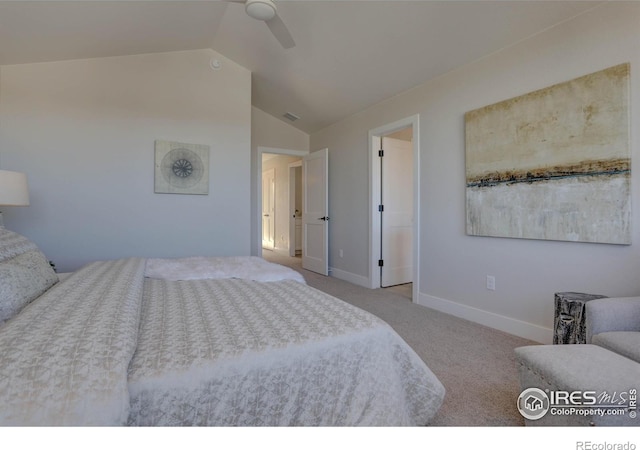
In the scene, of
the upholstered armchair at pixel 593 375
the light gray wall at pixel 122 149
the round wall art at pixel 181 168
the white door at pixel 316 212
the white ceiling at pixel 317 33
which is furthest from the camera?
the white door at pixel 316 212

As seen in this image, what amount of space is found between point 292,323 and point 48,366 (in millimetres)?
675

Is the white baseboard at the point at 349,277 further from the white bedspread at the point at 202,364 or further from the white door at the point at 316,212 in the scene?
the white bedspread at the point at 202,364

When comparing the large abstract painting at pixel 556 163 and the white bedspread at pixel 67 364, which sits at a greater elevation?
the large abstract painting at pixel 556 163

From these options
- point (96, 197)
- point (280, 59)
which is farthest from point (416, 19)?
point (96, 197)

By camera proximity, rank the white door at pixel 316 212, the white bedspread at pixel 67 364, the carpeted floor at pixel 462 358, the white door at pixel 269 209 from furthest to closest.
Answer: the white door at pixel 269 209
the white door at pixel 316 212
the carpeted floor at pixel 462 358
the white bedspread at pixel 67 364

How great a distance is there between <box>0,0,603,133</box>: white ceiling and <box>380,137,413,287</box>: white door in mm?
807

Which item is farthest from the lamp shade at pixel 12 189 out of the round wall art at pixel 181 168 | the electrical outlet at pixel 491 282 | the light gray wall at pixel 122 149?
the electrical outlet at pixel 491 282

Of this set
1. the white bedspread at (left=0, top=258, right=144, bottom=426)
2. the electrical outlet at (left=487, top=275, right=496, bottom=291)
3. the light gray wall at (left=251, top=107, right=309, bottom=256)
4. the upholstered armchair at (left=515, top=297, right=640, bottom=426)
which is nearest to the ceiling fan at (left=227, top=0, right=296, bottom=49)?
the white bedspread at (left=0, top=258, right=144, bottom=426)

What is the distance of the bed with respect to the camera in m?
0.73

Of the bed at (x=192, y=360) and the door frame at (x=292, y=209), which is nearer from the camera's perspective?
the bed at (x=192, y=360)

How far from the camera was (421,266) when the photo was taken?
11.2 feet

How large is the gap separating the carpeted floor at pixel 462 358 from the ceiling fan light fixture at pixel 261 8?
2427 mm

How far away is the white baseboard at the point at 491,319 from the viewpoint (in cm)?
237

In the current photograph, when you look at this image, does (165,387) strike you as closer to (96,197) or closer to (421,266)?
(421,266)
